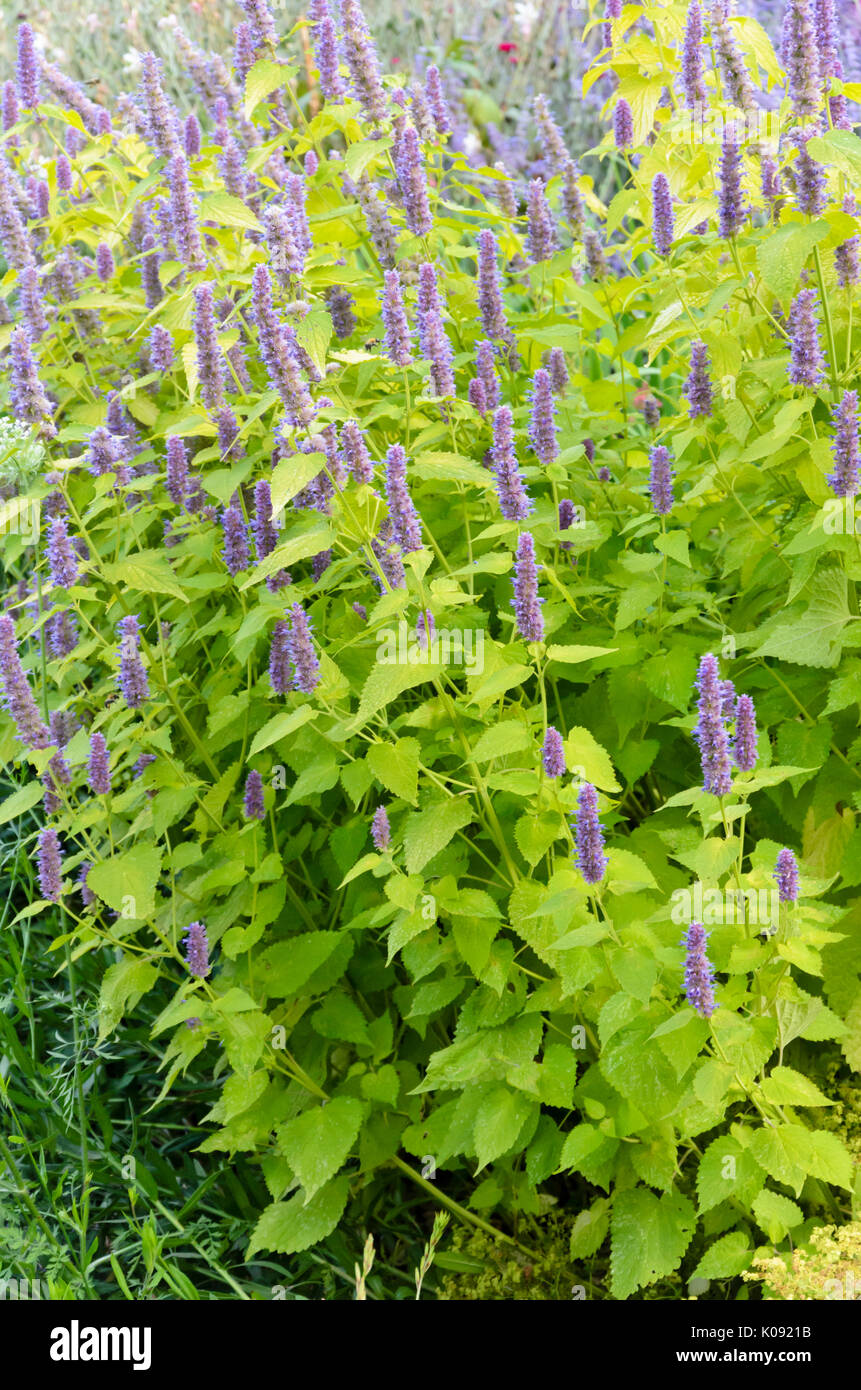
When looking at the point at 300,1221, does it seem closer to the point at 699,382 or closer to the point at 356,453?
the point at 356,453

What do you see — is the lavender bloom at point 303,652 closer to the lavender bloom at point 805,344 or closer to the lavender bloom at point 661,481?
the lavender bloom at point 661,481

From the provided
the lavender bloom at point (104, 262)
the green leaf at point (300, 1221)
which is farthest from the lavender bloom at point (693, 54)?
the green leaf at point (300, 1221)

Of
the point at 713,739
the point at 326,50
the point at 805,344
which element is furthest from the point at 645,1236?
the point at 326,50

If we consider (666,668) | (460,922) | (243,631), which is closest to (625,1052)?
(460,922)

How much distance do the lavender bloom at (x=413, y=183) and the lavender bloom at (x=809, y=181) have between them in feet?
2.47

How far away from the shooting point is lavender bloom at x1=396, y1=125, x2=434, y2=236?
2.73 m

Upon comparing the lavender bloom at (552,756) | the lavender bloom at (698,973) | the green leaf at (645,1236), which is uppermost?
the lavender bloom at (552,756)

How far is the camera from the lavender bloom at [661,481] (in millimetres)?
2689

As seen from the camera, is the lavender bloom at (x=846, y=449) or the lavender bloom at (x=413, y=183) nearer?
the lavender bloom at (x=846, y=449)

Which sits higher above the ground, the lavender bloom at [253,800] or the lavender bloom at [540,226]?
the lavender bloom at [540,226]

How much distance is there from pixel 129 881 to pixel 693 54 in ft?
6.39

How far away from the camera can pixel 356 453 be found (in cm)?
236

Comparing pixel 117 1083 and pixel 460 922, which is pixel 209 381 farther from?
pixel 117 1083
